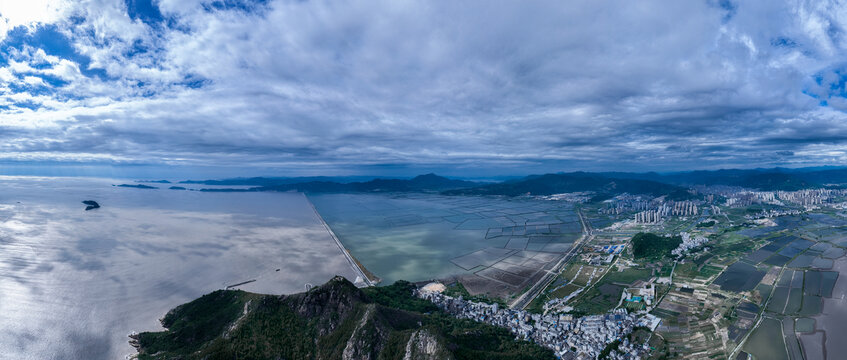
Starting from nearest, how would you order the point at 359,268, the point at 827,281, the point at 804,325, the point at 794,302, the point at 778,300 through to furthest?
1. the point at 804,325
2. the point at 794,302
3. the point at 778,300
4. the point at 827,281
5. the point at 359,268

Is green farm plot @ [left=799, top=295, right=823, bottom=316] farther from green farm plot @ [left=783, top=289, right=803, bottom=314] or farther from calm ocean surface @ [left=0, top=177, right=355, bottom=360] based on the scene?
calm ocean surface @ [left=0, top=177, right=355, bottom=360]

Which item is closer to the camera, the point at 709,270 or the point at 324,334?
the point at 324,334

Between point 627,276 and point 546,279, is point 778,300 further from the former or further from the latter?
point 546,279

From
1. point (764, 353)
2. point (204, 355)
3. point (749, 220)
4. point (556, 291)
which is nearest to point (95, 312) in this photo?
point (204, 355)

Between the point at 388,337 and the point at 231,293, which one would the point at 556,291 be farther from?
the point at 231,293

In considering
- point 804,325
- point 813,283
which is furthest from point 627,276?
point 813,283

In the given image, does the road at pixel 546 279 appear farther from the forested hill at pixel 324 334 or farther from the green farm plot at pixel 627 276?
the forested hill at pixel 324 334
